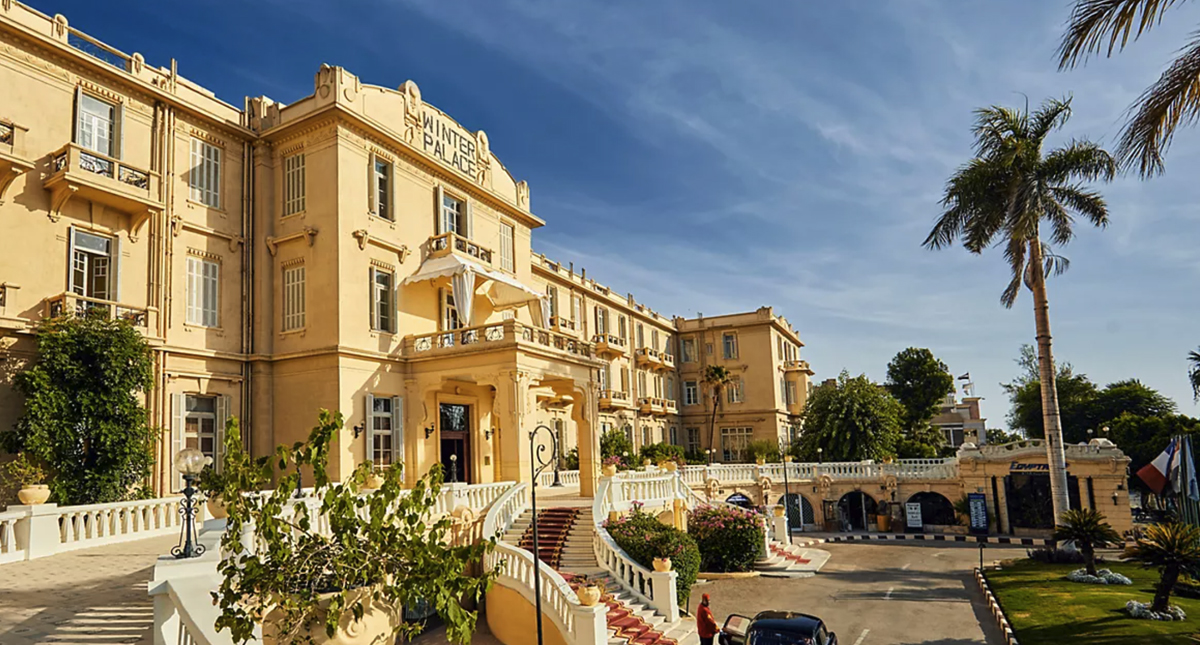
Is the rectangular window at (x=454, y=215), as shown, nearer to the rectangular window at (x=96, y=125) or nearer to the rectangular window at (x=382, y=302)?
the rectangular window at (x=382, y=302)

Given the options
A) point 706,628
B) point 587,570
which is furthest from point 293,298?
point 706,628

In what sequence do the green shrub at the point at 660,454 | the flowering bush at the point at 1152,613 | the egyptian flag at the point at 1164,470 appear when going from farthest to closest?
the green shrub at the point at 660,454, the egyptian flag at the point at 1164,470, the flowering bush at the point at 1152,613

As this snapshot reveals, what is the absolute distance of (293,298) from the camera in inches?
856

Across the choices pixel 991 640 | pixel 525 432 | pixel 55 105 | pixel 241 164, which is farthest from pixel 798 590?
pixel 55 105

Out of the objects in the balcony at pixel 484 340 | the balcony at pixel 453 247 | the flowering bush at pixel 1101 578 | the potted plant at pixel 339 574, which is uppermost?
the balcony at pixel 453 247

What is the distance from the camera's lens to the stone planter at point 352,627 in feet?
19.6

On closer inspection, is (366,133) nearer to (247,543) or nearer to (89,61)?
(89,61)

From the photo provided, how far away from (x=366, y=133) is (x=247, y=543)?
1490cm

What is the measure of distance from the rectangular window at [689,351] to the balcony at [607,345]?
11.4 metres

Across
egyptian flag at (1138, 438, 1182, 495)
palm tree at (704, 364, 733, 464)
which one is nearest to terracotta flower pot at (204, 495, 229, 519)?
egyptian flag at (1138, 438, 1182, 495)

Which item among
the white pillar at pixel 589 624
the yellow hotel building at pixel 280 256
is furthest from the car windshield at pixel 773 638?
the yellow hotel building at pixel 280 256

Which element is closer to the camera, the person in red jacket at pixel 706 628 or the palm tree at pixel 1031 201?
the person in red jacket at pixel 706 628

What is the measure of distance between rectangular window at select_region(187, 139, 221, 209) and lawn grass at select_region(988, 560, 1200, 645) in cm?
2173

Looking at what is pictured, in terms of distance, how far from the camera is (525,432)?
21.7 m
